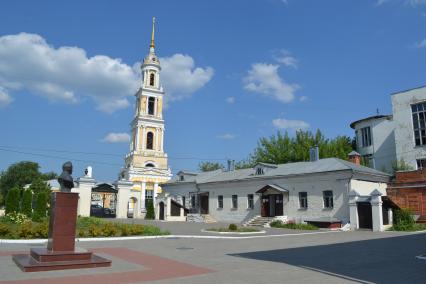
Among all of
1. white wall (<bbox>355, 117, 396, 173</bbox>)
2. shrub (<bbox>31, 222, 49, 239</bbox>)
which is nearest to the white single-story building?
white wall (<bbox>355, 117, 396, 173</bbox>)

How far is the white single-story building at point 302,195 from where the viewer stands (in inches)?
1083

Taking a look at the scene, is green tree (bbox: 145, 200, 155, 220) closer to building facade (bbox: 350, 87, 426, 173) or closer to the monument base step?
building facade (bbox: 350, 87, 426, 173)

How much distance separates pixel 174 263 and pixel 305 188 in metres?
22.0

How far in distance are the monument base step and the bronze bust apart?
2.23m

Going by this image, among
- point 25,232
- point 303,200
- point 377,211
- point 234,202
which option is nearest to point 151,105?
point 234,202

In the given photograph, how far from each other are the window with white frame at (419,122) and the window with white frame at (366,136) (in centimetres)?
941

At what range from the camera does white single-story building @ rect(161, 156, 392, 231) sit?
27500 mm

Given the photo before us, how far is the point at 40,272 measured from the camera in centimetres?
961

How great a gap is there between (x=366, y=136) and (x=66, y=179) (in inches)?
1647

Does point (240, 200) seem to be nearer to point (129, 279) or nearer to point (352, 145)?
point (352, 145)

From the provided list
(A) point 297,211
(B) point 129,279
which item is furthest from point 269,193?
(B) point 129,279

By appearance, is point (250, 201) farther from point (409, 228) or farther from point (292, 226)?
point (409, 228)

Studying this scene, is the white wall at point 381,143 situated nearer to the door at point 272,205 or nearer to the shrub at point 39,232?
the door at point 272,205

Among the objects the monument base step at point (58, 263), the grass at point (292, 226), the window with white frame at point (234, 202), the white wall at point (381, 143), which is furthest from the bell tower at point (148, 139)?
the monument base step at point (58, 263)
